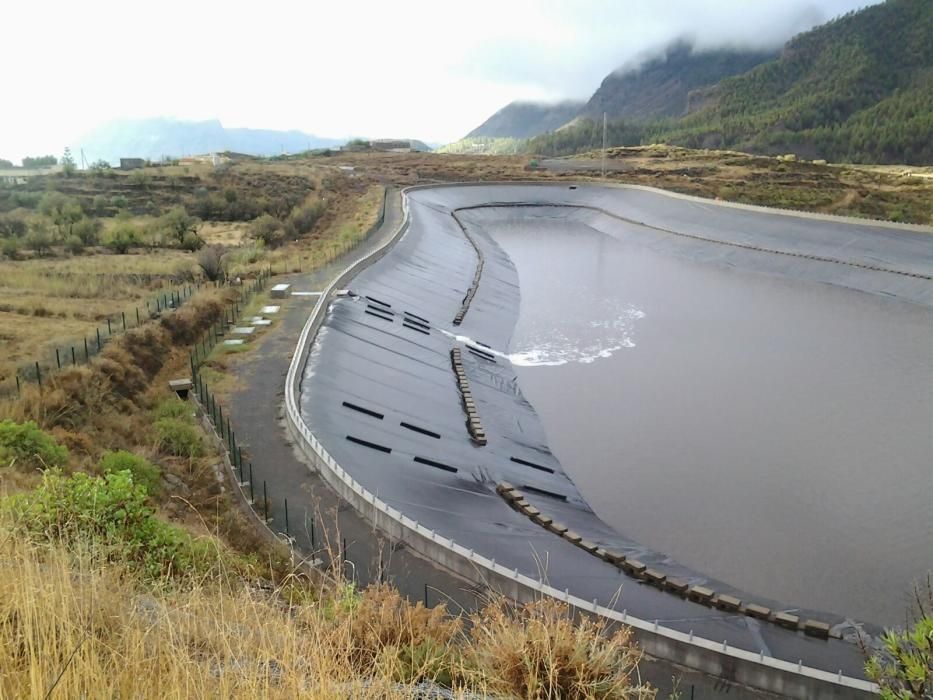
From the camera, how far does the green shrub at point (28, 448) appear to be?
1105 cm

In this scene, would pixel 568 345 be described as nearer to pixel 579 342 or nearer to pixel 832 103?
pixel 579 342

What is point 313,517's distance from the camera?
479 inches

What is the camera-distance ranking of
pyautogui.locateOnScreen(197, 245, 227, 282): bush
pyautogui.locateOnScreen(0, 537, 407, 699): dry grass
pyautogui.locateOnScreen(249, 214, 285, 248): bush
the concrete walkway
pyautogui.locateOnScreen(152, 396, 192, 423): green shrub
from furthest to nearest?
pyautogui.locateOnScreen(249, 214, 285, 248): bush < pyautogui.locateOnScreen(197, 245, 227, 282): bush < pyautogui.locateOnScreen(152, 396, 192, 423): green shrub < the concrete walkway < pyautogui.locateOnScreen(0, 537, 407, 699): dry grass

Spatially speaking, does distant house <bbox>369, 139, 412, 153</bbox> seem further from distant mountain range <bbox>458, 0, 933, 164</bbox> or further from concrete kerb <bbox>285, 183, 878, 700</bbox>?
concrete kerb <bbox>285, 183, 878, 700</bbox>

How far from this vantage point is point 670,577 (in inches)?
465

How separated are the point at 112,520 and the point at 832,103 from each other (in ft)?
408

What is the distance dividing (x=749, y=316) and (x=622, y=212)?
30.4 metres

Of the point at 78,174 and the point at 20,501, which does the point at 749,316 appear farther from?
the point at 78,174

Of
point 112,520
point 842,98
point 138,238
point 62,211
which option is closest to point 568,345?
point 112,520

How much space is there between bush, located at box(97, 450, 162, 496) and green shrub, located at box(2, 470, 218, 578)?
14.0 feet

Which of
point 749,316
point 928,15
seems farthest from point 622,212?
point 928,15

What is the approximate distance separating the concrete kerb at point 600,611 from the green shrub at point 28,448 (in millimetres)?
4298

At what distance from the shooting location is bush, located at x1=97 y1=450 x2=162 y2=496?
38.9ft

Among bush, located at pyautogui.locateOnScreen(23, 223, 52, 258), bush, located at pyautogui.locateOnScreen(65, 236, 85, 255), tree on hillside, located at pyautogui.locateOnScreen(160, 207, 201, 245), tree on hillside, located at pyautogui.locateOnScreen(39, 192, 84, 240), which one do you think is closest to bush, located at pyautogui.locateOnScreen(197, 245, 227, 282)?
bush, located at pyautogui.locateOnScreen(65, 236, 85, 255)
